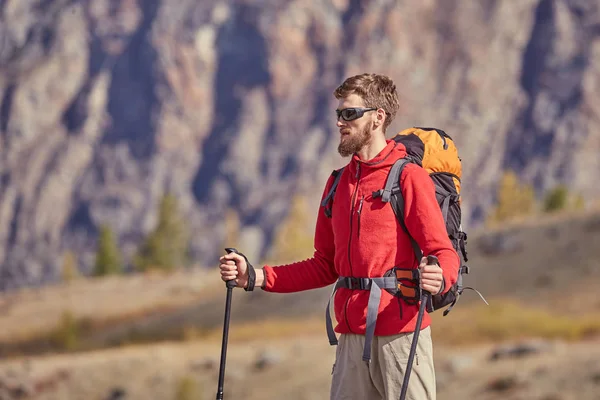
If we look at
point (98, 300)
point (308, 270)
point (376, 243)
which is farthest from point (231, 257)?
point (98, 300)

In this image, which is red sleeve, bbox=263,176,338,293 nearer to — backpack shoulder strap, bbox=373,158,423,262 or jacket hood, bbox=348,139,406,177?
jacket hood, bbox=348,139,406,177

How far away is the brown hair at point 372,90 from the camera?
5.86 metres

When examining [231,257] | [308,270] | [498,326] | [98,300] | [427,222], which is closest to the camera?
[427,222]

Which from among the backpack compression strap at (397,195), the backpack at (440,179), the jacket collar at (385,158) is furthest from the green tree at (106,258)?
the backpack compression strap at (397,195)

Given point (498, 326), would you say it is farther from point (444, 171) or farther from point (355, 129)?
point (355, 129)

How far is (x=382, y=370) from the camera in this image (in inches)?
226

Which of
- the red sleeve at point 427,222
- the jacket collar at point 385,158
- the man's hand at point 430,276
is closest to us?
the man's hand at point 430,276

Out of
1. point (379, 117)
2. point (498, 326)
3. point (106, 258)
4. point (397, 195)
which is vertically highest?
point (106, 258)

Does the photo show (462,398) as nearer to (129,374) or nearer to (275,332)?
(129,374)

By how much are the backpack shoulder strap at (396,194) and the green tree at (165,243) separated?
242 feet

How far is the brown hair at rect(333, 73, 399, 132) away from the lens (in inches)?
231

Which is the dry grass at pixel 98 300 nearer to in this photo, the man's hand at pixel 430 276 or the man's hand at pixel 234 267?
the man's hand at pixel 234 267

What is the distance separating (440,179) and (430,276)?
0.81 metres

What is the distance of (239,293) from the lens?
1583 inches
